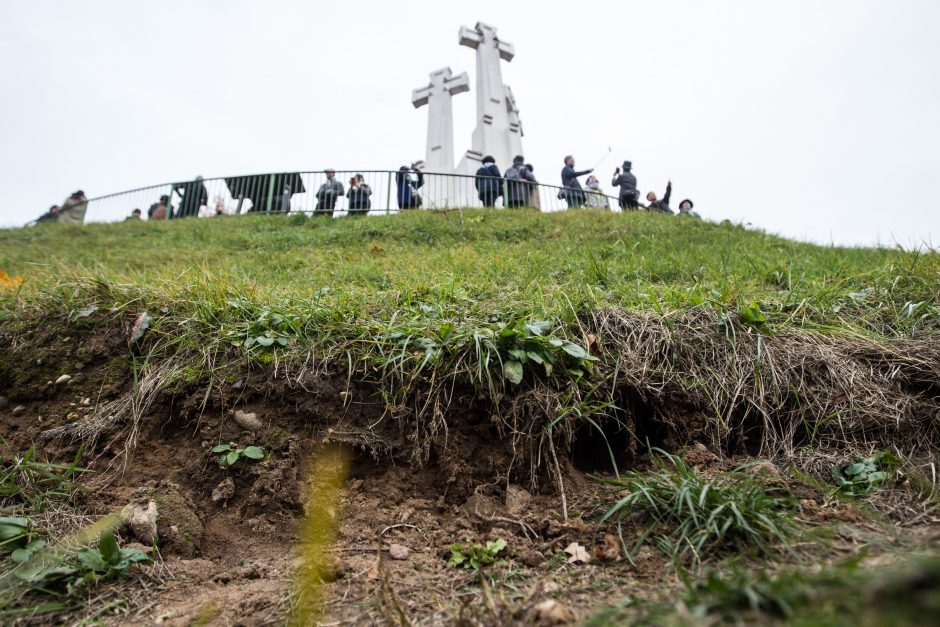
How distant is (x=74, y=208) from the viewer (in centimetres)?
1388

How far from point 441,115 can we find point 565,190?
532cm

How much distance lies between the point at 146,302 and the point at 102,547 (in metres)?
1.61

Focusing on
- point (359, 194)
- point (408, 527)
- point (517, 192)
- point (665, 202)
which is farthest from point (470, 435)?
point (665, 202)

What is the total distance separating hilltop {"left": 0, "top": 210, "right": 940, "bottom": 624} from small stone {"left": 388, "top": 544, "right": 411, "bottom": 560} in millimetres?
30

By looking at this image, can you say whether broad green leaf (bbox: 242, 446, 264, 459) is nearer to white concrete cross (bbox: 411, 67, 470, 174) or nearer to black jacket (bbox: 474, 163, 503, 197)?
black jacket (bbox: 474, 163, 503, 197)

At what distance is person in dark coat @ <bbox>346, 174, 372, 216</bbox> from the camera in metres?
11.2

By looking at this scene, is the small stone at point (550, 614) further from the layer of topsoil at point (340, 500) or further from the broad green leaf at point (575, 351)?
the broad green leaf at point (575, 351)

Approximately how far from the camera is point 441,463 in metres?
2.21

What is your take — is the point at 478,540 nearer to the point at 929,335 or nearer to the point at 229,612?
the point at 229,612

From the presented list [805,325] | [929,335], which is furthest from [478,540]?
[929,335]

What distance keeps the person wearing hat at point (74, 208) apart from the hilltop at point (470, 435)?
43.9 ft

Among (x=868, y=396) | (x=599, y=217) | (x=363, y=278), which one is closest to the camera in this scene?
(x=868, y=396)

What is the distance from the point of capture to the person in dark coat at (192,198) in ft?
43.5

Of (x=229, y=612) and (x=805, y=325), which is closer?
(x=229, y=612)
